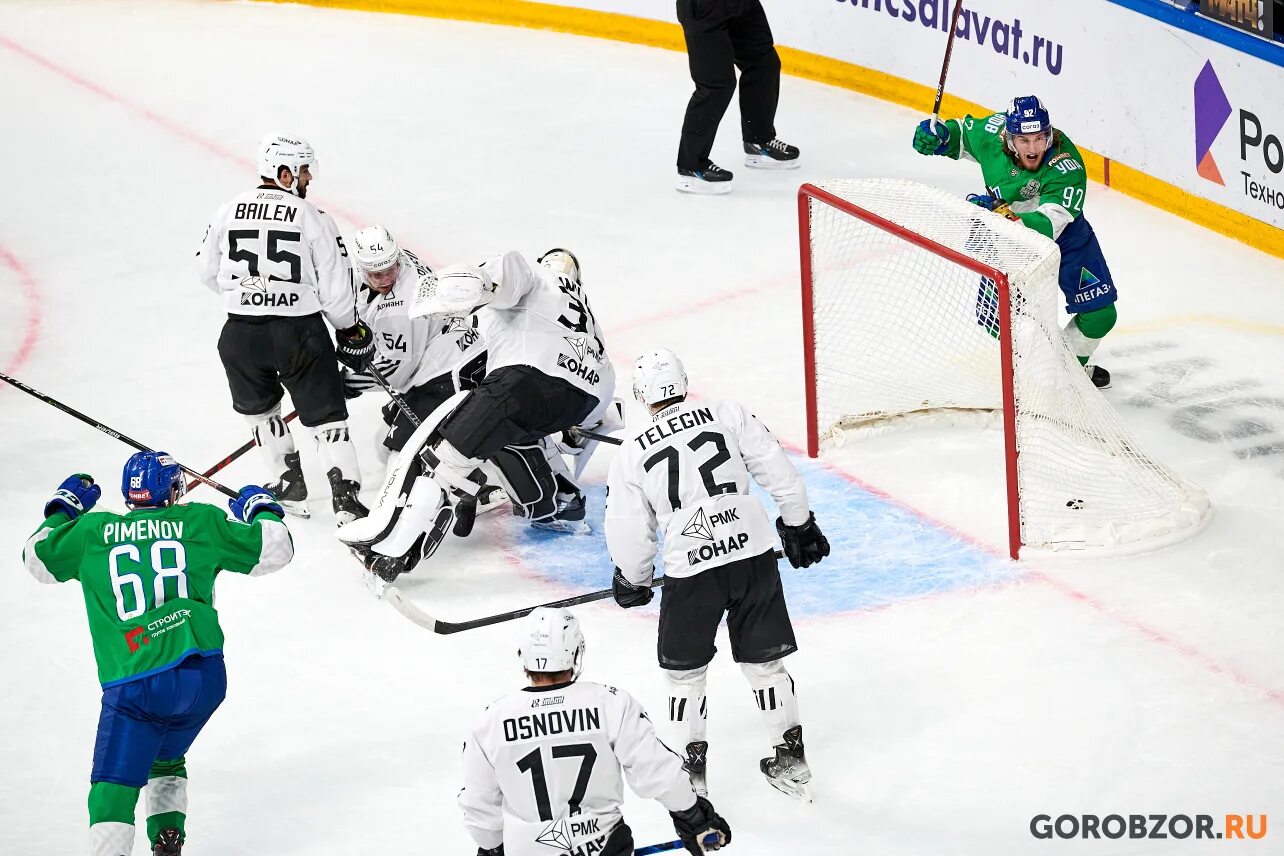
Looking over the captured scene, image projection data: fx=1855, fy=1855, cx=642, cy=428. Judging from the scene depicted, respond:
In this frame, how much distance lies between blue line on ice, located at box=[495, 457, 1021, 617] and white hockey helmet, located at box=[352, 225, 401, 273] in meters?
0.92

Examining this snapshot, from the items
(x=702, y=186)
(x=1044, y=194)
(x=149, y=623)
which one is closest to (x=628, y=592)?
(x=149, y=623)

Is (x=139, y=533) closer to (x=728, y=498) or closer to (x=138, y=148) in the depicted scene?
(x=728, y=498)

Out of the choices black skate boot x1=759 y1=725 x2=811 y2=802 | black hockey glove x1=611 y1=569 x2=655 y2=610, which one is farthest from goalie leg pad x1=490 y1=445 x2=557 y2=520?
black skate boot x1=759 y1=725 x2=811 y2=802

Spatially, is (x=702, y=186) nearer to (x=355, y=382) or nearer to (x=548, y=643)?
(x=355, y=382)

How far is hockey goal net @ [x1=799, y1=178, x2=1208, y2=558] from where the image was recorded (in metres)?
5.47

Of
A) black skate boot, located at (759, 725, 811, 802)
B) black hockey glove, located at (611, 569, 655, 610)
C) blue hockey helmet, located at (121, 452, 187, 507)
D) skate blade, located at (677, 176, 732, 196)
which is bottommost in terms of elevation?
black skate boot, located at (759, 725, 811, 802)

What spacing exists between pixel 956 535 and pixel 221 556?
2.39 metres

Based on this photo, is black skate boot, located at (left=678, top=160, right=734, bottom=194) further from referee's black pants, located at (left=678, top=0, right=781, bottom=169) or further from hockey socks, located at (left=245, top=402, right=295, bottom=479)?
hockey socks, located at (left=245, top=402, right=295, bottom=479)

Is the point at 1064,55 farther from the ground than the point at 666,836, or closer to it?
farther from the ground

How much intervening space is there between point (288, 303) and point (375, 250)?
32cm

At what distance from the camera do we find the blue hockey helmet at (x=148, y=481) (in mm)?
4324

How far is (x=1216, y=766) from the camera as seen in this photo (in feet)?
14.9

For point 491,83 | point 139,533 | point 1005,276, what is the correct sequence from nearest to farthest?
1. point 139,533
2. point 1005,276
3. point 491,83

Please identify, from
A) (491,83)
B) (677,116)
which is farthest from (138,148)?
(677,116)
